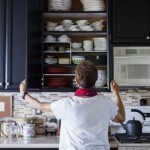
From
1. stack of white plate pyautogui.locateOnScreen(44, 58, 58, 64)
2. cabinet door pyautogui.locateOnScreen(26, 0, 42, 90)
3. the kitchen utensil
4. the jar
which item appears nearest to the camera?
cabinet door pyautogui.locateOnScreen(26, 0, 42, 90)

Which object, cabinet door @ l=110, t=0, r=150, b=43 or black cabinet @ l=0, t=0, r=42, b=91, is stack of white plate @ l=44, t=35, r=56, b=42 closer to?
black cabinet @ l=0, t=0, r=42, b=91

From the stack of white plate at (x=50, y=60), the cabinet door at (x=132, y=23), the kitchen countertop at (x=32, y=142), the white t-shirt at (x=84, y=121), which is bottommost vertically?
the kitchen countertop at (x=32, y=142)

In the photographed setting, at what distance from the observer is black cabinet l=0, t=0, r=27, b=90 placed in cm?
283

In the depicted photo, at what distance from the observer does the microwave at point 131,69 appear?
2.88m

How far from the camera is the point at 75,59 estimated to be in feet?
10.0

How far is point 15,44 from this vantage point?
2.84 metres

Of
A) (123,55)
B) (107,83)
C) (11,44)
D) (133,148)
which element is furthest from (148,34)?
(11,44)

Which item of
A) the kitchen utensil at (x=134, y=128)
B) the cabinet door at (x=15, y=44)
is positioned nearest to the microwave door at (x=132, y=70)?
the kitchen utensil at (x=134, y=128)

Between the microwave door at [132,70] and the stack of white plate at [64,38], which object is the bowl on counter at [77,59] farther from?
the microwave door at [132,70]

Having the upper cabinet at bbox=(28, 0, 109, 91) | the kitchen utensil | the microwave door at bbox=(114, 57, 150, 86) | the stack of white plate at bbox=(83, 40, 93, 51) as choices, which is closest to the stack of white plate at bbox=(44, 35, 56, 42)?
the upper cabinet at bbox=(28, 0, 109, 91)

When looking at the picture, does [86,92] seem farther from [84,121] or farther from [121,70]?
[121,70]

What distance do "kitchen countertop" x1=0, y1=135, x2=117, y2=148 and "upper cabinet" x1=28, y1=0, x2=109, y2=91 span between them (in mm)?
494

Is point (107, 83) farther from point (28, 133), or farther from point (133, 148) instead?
point (28, 133)

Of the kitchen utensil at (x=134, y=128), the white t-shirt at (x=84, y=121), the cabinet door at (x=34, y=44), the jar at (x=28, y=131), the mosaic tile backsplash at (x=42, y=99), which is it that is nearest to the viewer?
the white t-shirt at (x=84, y=121)
